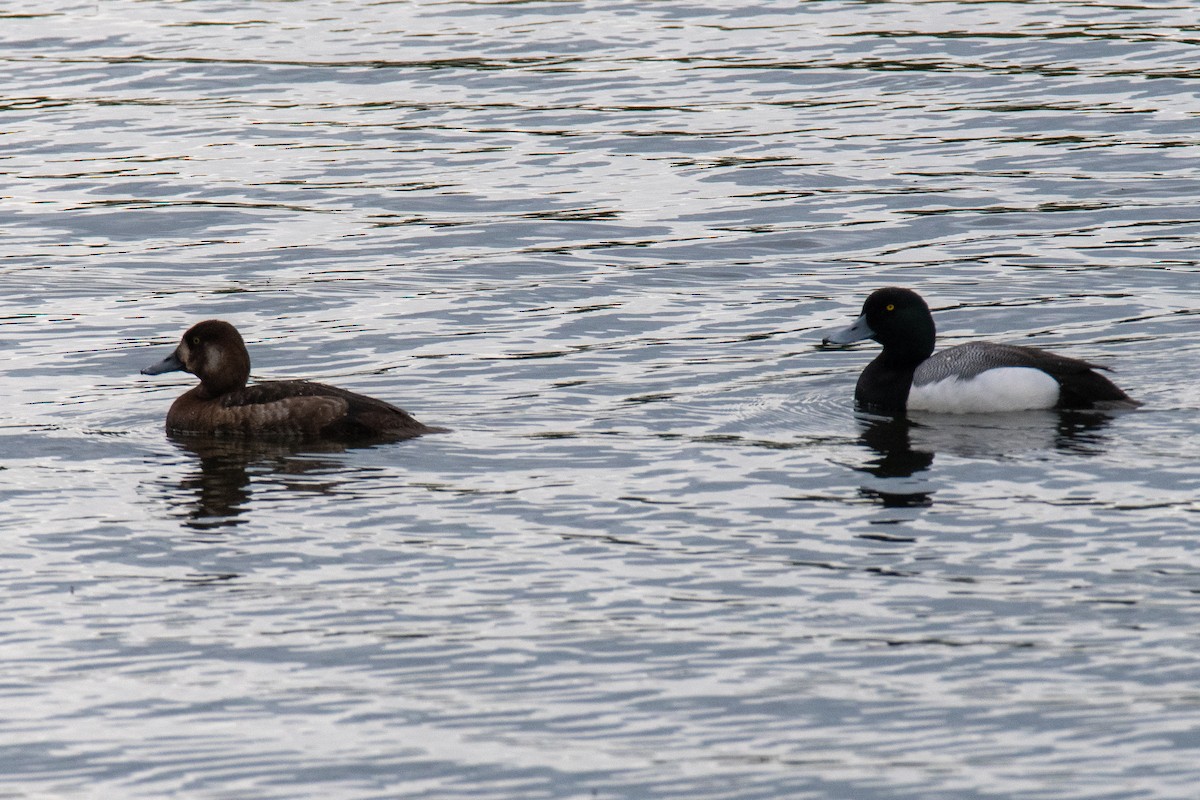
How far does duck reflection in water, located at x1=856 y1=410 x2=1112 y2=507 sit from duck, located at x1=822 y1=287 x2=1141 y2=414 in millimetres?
110

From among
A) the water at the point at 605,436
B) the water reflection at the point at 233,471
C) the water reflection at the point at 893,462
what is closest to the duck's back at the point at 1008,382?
the water at the point at 605,436

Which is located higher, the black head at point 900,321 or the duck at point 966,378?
the black head at point 900,321

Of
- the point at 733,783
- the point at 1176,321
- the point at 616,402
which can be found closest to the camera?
the point at 733,783

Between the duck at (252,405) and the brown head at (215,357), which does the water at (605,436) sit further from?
the brown head at (215,357)

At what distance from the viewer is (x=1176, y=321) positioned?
16172mm

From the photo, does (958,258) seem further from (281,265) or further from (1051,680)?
(1051,680)

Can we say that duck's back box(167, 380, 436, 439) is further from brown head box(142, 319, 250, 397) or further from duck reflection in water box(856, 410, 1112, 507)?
duck reflection in water box(856, 410, 1112, 507)

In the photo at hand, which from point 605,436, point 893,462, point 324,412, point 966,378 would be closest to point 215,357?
point 324,412

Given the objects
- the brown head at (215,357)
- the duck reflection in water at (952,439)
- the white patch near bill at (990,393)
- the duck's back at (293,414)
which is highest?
the brown head at (215,357)

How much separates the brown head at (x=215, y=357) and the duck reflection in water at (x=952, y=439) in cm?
430

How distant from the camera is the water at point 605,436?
331 inches

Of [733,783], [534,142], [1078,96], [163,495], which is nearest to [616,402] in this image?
[163,495]

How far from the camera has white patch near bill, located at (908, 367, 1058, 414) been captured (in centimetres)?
→ 1400

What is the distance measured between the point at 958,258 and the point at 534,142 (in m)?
6.74
